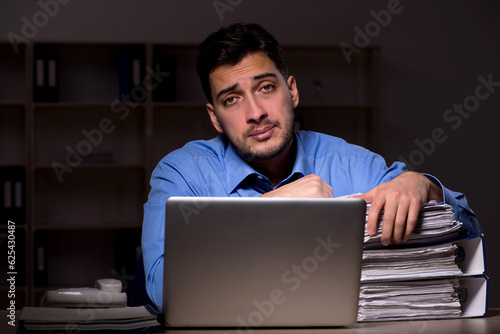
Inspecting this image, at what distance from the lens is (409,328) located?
40.1 inches

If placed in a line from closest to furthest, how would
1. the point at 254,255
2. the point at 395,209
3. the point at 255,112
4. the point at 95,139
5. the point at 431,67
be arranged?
1. the point at 254,255
2. the point at 395,209
3. the point at 255,112
4. the point at 95,139
5. the point at 431,67

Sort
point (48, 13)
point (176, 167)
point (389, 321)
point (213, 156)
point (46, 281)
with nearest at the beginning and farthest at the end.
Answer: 1. point (389, 321)
2. point (176, 167)
3. point (213, 156)
4. point (46, 281)
5. point (48, 13)

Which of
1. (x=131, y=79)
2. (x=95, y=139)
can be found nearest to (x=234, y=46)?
Answer: (x=131, y=79)

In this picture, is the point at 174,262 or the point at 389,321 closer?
the point at 174,262

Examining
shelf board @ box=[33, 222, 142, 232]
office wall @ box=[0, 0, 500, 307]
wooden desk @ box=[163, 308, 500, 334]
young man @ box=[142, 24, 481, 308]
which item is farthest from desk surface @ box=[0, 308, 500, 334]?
office wall @ box=[0, 0, 500, 307]

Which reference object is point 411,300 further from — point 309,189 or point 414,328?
point 309,189

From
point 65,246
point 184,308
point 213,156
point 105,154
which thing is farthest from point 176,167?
point 65,246

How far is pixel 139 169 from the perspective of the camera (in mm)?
3982

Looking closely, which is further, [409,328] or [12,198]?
[12,198]

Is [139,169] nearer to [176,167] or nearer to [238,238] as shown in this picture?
[176,167]

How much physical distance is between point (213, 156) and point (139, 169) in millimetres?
2266

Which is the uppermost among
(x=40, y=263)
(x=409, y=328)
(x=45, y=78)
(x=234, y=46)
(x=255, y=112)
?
(x=45, y=78)

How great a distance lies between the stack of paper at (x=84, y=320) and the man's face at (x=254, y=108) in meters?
0.82

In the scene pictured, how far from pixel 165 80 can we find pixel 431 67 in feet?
6.47
